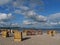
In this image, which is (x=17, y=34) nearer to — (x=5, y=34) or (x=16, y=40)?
(x=16, y=40)

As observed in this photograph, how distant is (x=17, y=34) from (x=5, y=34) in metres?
8.47

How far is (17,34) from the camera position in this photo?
23.7m

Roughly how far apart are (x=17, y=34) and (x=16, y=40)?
0.96 meters

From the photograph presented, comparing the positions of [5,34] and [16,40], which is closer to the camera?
[16,40]

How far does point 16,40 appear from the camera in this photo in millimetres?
24016

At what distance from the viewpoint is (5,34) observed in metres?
31.6

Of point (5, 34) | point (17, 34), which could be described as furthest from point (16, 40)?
point (5, 34)

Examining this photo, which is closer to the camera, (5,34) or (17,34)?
(17,34)
